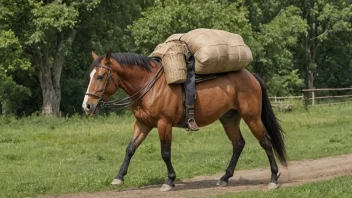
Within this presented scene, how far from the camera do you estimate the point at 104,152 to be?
715 inches

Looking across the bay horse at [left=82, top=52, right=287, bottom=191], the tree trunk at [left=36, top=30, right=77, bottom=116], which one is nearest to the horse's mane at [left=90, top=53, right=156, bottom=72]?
the bay horse at [left=82, top=52, right=287, bottom=191]

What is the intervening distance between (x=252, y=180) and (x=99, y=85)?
397cm

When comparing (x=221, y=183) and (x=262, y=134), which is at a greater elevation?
(x=262, y=134)

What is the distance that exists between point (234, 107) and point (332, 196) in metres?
3.08

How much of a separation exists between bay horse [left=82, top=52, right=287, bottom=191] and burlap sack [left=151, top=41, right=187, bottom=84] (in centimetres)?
20

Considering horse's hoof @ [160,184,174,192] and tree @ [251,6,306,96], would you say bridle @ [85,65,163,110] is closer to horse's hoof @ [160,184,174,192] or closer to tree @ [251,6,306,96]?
horse's hoof @ [160,184,174,192]

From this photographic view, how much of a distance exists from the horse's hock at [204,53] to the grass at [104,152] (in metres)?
2.35

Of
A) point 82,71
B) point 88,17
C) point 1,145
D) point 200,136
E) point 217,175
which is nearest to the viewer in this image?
point 217,175

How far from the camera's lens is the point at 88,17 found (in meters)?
33.5

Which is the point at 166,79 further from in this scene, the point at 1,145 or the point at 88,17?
the point at 88,17

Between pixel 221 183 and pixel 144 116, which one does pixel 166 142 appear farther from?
pixel 221 183

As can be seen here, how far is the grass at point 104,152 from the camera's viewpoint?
12.0 metres

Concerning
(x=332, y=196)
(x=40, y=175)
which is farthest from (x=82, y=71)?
(x=332, y=196)

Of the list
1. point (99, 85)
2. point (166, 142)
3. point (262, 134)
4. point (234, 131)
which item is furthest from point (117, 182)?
point (262, 134)
